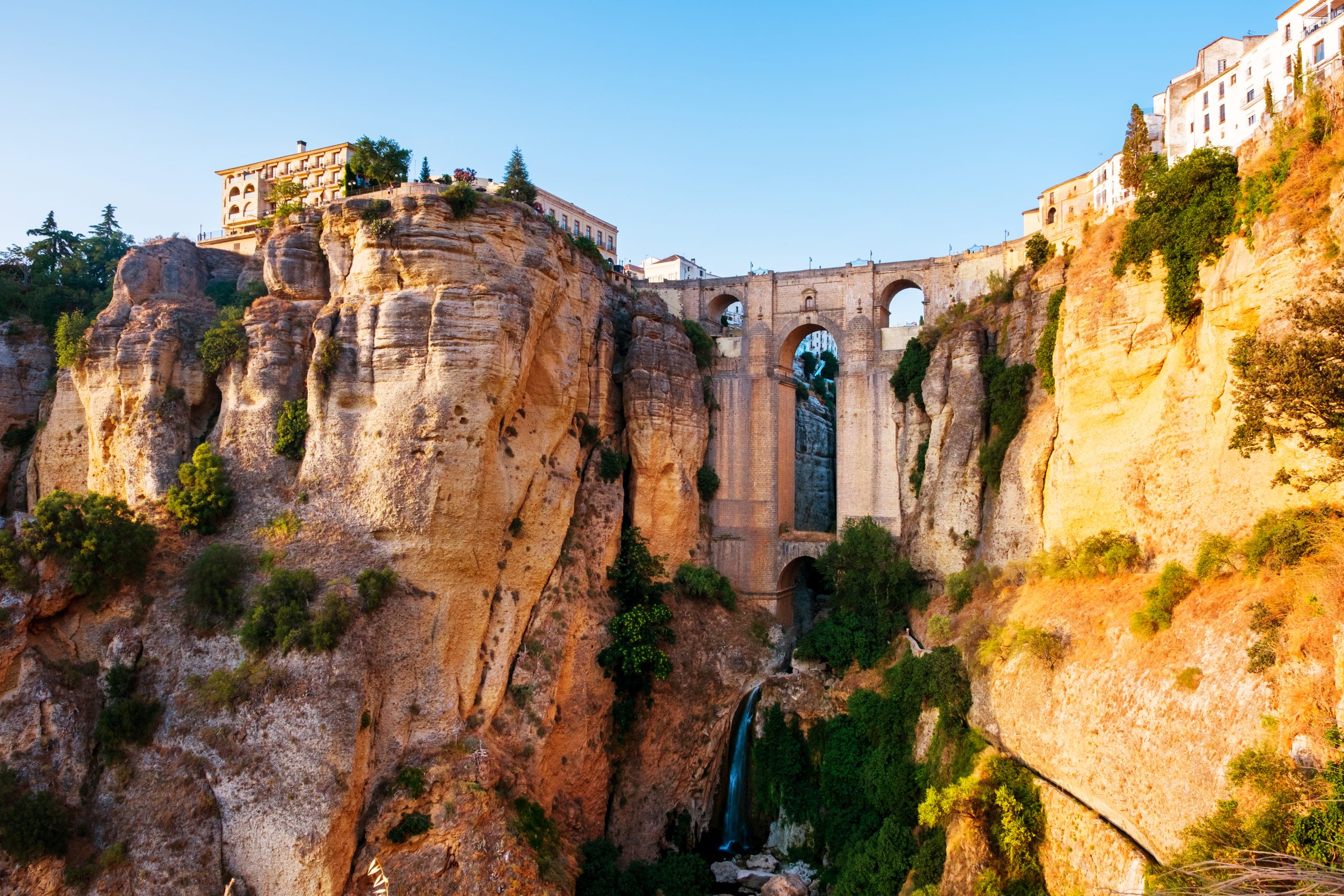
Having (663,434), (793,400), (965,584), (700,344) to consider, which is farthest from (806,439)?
(965,584)

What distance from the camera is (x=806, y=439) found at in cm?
4319

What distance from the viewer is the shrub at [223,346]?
27.7 m

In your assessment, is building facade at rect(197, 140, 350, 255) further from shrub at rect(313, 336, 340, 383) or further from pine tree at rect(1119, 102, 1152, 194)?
pine tree at rect(1119, 102, 1152, 194)

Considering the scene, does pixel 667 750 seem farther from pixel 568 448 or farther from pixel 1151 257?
pixel 1151 257

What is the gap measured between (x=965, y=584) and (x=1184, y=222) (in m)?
11.9

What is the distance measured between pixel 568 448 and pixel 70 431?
16.6 meters

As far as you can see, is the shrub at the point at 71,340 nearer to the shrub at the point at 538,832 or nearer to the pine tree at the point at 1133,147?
the shrub at the point at 538,832

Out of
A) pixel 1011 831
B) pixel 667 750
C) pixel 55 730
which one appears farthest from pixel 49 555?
pixel 1011 831

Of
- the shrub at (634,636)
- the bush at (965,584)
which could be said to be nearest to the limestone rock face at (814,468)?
the shrub at (634,636)

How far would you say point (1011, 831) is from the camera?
67.6 ft

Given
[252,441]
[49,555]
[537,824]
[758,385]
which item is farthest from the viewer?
[758,385]

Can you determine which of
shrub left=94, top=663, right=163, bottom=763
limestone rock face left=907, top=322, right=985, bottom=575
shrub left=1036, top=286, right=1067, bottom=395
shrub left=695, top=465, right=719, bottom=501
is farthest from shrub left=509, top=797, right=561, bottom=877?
shrub left=1036, top=286, right=1067, bottom=395

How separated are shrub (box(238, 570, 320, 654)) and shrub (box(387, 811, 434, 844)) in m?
5.01

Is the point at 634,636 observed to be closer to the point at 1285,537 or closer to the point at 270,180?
the point at 1285,537
